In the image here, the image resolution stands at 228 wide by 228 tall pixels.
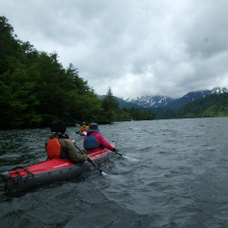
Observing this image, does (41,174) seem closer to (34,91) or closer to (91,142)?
(91,142)

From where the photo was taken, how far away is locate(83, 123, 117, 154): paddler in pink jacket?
8609mm

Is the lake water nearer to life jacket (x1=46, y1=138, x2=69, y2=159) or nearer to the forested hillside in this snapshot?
life jacket (x1=46, y1=138, x2=69, y2=159)

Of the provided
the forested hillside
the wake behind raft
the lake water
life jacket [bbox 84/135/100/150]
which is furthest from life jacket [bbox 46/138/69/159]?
the forested hillside

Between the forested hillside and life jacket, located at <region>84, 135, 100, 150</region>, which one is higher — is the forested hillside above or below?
above

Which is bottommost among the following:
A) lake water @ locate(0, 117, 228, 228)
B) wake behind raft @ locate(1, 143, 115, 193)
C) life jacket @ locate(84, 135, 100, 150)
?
lake water @ locate(0, 117, 228, 228)

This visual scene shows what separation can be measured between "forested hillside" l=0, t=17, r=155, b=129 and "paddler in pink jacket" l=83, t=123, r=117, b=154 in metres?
7.58

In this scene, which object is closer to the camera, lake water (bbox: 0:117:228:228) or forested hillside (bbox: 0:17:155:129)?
lake water (bbox: 0:117:228:228)

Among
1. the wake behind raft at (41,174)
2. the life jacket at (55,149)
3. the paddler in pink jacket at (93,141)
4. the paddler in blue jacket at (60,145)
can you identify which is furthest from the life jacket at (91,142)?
the life jacket at (55,149)

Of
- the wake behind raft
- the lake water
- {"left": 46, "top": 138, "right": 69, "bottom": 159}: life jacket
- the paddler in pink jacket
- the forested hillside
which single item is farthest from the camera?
the forested hillside

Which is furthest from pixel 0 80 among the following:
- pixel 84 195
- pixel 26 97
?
pixel 84 195

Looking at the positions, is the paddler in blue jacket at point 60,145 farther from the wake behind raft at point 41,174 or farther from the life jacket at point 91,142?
the life jacket at point 91,142

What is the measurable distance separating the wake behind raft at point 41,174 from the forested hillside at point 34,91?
32.7ft

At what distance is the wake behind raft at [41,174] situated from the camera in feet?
16.2

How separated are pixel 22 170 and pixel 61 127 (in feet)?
5.79
